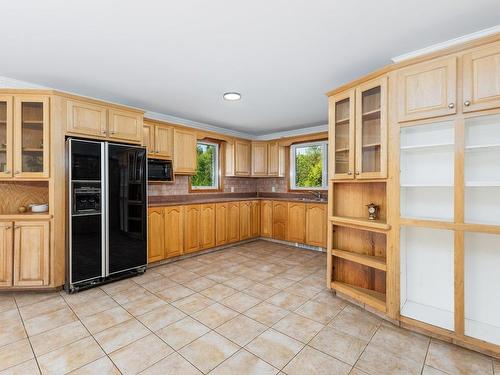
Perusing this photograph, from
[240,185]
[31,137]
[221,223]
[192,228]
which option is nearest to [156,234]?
[192,228]

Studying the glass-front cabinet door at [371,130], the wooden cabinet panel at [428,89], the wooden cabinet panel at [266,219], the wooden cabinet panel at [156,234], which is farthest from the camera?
the wooden cabinet panel at [266,219]

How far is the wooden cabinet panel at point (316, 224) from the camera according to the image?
175 inches

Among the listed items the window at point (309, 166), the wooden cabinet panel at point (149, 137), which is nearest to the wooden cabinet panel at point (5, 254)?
the wooden cabinet panel at point (149, 137)

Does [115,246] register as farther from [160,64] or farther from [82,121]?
[160,64]

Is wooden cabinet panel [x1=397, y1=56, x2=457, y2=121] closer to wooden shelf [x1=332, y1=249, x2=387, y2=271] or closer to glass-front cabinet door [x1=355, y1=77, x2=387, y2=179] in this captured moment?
glass-front cabinet door [x1=355, y1=77, x2=387, y2=179]

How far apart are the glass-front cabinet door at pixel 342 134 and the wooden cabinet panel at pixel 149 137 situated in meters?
2.63

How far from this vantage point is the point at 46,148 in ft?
9.15

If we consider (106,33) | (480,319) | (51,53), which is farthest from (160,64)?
(480,319)

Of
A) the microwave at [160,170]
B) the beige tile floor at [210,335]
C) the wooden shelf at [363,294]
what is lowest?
the beige tile floor at [210,335]

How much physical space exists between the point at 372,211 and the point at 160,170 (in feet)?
10.1

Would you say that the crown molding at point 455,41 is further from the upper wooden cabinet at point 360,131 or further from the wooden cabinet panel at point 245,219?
the wooden cabinet panel at point 245,219

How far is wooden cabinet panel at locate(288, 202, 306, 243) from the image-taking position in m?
4.73

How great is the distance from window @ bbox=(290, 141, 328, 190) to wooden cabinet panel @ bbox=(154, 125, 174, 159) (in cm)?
258

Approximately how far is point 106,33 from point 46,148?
157cm
